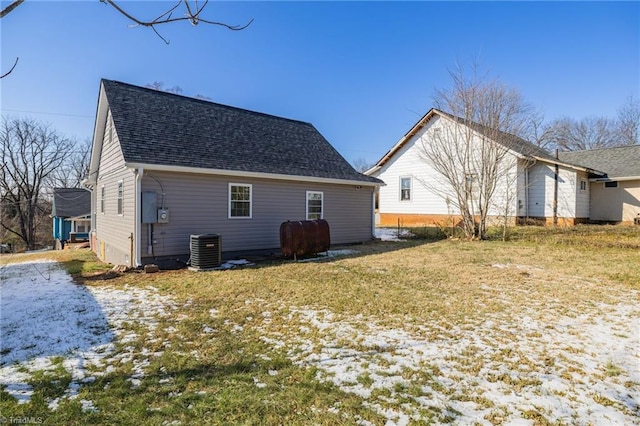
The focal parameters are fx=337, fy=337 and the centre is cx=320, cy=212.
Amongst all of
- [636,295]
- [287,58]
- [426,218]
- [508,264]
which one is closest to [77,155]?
[287,58]

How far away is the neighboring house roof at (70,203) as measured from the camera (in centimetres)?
2339

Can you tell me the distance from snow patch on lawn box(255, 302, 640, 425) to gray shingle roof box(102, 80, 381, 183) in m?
6.53

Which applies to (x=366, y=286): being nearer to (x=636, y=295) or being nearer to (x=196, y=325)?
(x=196, y=325)

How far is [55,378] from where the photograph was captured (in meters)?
3.22

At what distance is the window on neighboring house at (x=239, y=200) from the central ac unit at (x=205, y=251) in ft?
4.97

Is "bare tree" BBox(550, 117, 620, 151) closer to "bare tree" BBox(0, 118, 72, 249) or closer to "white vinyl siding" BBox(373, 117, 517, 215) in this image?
"white vinyl siding" BBox(373, 117, 517, 215)

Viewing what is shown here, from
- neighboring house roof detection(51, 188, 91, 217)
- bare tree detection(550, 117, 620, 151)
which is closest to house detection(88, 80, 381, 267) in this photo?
neighboring house roof detection(51, 188, 91, 217)

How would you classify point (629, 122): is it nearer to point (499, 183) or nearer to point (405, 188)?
point (499, 183)

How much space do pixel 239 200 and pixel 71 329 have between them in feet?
20.0

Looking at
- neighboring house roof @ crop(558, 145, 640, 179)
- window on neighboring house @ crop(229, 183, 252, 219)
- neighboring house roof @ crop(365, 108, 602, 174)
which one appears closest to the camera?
window on neighboring house @ crop(229, 183, 252, 219)

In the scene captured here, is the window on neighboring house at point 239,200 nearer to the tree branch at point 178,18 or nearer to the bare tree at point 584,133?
the tree branch at point 178,18

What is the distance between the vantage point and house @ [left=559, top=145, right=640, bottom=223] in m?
17.8

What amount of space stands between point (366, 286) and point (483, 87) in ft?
35.7

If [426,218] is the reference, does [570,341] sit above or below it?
below
